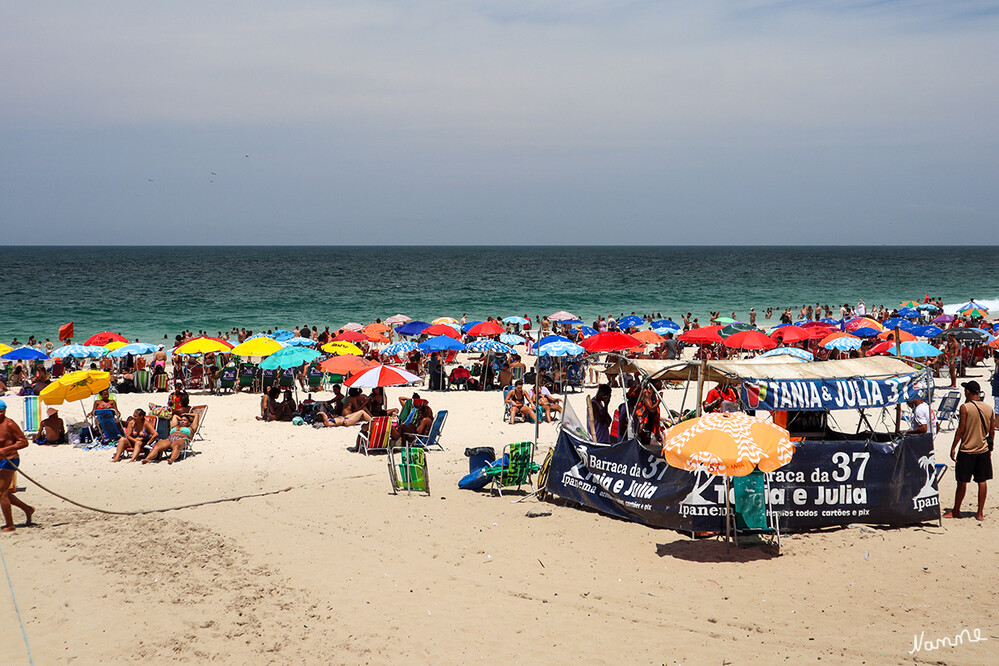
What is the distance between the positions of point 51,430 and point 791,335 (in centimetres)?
1522

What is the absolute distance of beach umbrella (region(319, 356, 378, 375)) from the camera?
12.5m

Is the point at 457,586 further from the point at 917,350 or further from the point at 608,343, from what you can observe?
the point at 917,350

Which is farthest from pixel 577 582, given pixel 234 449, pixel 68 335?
pixel 68 335

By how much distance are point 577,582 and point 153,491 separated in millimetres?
5646

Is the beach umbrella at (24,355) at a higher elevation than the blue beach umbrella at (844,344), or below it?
below

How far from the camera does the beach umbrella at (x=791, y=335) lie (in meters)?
17.7

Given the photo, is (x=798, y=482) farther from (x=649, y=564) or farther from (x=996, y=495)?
(x=996, y=495)

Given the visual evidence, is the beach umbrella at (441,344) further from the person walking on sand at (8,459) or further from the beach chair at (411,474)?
the person walking on sand at (8,459)

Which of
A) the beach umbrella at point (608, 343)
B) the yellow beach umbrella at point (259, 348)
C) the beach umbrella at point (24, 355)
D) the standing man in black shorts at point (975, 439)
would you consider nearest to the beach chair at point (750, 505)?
the standing man in black shorts at point (975, 439)

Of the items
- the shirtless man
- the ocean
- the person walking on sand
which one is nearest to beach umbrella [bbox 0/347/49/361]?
the shirtless man

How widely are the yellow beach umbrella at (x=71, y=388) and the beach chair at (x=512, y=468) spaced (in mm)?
6479

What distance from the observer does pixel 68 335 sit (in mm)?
19531

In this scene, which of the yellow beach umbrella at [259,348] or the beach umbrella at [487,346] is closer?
the yellow beach umbrella at [259,348]

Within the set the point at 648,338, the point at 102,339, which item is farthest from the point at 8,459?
the point at 102,339
